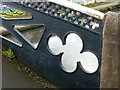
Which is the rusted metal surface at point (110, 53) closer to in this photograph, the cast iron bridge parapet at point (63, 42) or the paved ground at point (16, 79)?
the cast iron bridge parapet at point (63, 42)

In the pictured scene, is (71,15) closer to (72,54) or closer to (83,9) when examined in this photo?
(83,9)

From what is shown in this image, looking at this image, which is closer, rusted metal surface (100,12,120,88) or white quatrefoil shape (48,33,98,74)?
rusted metal surface (100,12,120,88)

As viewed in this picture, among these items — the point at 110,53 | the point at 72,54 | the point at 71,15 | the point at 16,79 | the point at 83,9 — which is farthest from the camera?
the point at 16,79

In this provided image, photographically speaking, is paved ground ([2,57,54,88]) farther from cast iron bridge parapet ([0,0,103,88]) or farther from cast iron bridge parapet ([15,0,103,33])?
cast iron bridge parapet ([15,0,103,33])

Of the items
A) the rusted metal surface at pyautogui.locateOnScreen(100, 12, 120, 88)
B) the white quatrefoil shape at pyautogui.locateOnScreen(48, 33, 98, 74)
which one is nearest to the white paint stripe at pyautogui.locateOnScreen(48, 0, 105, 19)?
the rusted metal surface at pyautogui.locateOnScreen(100, 12, 120, 88)

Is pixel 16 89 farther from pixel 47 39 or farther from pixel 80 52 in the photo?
pixel 80 52

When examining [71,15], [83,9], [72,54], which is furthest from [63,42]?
[83,9]
